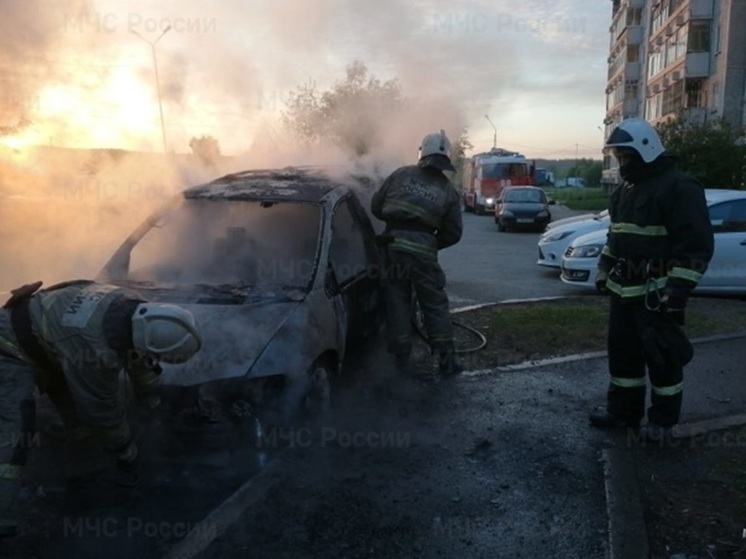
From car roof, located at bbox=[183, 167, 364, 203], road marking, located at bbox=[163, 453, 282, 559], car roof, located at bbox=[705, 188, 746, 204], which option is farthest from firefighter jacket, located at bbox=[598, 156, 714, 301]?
car roof, located at bbox=[705, 188, 746, 204]

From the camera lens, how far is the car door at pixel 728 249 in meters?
9.85

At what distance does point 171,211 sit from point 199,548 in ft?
9.14

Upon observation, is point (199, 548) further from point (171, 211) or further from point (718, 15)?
point (718, 15)

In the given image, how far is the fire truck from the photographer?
3170 centimetres

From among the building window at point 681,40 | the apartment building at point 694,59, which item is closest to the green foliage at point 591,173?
the apartment building at point 694,59

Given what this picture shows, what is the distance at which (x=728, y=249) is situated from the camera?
989 cm

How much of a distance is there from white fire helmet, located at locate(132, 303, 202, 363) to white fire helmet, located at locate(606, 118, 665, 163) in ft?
9.53

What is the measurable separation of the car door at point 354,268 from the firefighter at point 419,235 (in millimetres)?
154

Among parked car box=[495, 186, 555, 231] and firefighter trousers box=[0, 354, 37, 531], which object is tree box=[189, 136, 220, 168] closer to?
firefighter trousers box=[0, 354, 37, 531]

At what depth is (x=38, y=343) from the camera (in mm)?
3242

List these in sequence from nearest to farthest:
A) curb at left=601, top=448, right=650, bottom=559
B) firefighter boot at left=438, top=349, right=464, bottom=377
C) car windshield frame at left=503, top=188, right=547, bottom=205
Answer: curb at left=601, top=448, right=650, bottom=559, firefighter boot at left=438, top=349, right=464, bottom=377, car windshield frame at left=503, top=188, right=547, bottom=205

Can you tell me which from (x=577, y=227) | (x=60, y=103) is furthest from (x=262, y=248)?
(x=577, y=227)

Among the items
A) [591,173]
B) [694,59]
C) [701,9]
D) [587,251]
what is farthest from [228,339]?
[591,173]

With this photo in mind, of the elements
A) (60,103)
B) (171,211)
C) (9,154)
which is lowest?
(171,211)
